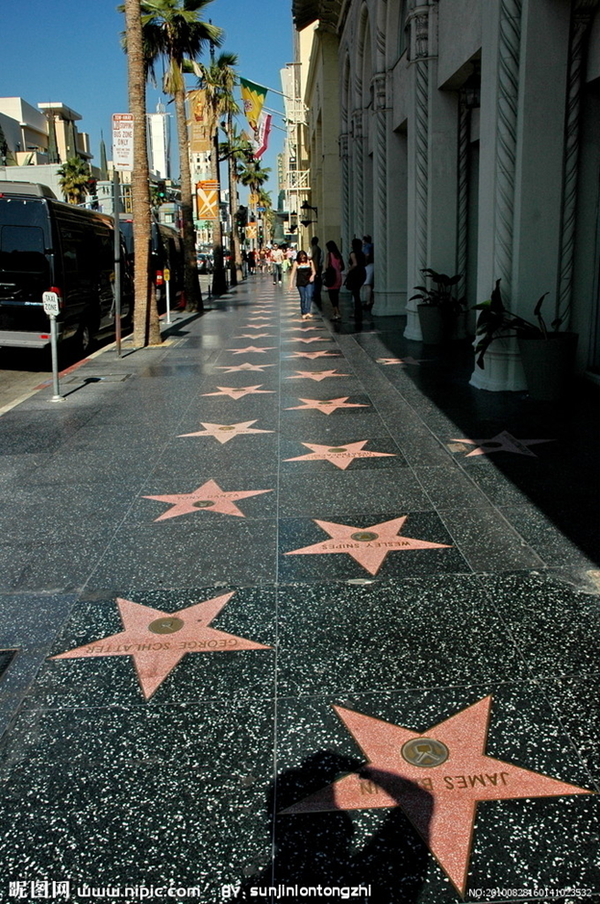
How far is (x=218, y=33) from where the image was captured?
87.7 ft

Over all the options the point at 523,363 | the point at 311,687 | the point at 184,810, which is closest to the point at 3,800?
the point at 184,810

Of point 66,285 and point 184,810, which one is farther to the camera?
point 66,285

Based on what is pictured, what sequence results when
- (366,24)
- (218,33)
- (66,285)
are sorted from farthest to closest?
(218,33) → (366,24) → (66,285)

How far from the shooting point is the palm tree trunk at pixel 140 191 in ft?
53.0

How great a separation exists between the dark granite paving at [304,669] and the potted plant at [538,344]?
3.78 feet

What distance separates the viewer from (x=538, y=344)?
9.12m

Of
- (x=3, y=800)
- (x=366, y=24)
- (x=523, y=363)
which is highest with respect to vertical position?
(x=366, y=24)

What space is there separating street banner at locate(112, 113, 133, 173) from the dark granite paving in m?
7.71

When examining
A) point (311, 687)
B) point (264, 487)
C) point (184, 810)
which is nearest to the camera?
point (184, 810)

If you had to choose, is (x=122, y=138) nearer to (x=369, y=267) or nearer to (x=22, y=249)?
(x=22, y=249)

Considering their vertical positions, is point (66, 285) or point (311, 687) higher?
point (66, 285)

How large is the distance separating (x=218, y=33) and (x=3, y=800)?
28.2 metres

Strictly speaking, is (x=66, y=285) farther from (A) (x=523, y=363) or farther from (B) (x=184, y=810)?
(B) (x=184, y=810)

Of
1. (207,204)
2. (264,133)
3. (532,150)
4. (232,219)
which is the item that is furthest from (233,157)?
(532,150)
